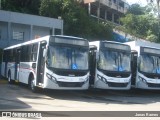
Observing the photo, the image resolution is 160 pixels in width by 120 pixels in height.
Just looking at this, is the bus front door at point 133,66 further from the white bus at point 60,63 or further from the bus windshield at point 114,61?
the white bus at point 60,63

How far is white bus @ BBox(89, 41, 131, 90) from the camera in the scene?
727 inches

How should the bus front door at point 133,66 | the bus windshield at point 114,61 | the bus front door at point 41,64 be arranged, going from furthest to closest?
the bus front door at point 133,66 < the bus windshield at point 114,61 < the bus front door at point 41,64

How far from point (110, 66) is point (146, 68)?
2.59 meters

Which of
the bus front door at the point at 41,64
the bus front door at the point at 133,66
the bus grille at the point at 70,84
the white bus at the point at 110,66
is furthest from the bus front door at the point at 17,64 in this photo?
the bus front door at the point at 133,66

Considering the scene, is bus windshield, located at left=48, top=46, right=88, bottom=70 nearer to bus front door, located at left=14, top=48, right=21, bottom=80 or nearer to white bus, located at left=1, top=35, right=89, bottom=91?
white bus, located at left=1, top=35, right=89, bottom=91

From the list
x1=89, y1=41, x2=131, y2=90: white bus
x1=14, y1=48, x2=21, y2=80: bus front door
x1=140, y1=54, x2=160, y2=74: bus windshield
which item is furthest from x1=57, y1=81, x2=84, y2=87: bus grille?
x1=14, y1=48, x2=21, y2=80: bus front door

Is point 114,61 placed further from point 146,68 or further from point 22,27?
point 22,27

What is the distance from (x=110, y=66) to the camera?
18.7m

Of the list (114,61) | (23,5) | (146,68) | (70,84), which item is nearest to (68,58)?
(70,84)

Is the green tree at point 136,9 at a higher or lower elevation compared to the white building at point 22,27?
higher

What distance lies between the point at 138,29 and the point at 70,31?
14.8 metres

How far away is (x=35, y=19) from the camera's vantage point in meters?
37.4

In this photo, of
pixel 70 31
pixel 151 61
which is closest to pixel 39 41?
pixel 151 61

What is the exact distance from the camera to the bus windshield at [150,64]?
65.9 ft
